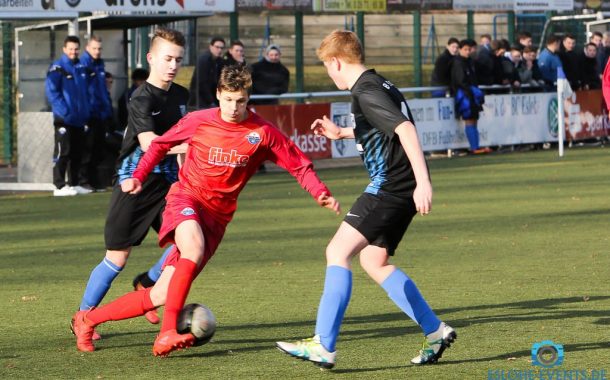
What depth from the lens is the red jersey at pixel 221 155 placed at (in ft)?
24.6

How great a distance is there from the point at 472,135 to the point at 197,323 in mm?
17772

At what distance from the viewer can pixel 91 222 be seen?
15.3 metres

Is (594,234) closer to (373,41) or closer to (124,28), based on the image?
(124,28)

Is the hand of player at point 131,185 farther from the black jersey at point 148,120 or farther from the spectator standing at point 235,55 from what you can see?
the spectator standing at point 235,55

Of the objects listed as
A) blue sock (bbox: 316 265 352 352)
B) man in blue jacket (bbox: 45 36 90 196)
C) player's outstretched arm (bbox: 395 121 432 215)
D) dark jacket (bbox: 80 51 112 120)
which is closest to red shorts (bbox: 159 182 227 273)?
blue sock (bbox: 316 265 352 352)

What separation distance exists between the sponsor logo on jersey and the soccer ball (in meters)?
0.80

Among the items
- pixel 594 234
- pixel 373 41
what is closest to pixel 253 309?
pixel 594 234

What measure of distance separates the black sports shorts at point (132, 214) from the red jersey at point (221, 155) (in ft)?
2.31

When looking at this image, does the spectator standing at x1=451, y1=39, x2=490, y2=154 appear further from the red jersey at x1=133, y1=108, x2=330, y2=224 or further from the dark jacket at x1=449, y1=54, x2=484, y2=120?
the red jersey at x1=133, y1=108, x2=330, y2=224

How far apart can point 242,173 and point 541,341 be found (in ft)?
6.40

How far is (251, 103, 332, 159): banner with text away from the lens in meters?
21.4

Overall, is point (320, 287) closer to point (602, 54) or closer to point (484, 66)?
point (484, 66)

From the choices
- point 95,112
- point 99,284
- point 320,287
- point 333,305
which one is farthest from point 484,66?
point 333,305

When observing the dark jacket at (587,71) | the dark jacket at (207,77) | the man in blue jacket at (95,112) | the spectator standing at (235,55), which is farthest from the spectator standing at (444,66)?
the man in blue jacket at (95,112)
